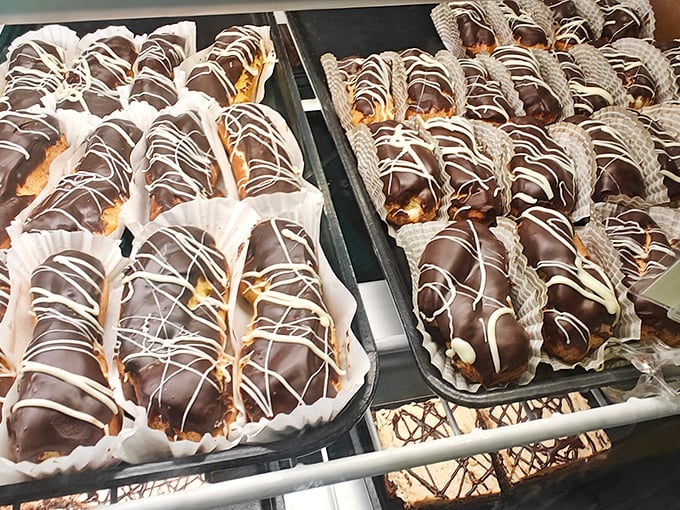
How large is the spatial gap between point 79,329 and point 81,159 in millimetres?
629

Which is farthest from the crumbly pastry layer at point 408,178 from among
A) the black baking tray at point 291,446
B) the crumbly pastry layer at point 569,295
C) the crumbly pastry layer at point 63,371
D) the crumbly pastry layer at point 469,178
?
the crumbly pastry layer at point 63,371

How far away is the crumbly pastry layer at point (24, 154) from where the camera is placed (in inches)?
61.7

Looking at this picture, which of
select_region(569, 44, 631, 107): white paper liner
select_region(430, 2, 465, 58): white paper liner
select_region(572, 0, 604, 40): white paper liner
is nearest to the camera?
select_region(569, 44, 631, 107): white paper liner

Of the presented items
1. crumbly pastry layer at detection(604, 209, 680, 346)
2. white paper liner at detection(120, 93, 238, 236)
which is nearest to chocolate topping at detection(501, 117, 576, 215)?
crumbly pastry layer at detection(604, 209, 680, 346)

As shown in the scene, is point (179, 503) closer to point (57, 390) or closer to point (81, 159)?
point (57, 390)

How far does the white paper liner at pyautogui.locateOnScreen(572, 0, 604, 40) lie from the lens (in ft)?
Answer: 8.10

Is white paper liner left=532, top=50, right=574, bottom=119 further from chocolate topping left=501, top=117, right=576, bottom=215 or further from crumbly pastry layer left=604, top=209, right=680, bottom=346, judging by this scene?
crumbly pastry layer left=604, top=209, right=680, bottom=346

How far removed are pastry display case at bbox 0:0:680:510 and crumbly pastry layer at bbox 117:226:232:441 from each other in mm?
72

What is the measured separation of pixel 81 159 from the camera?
169 cm

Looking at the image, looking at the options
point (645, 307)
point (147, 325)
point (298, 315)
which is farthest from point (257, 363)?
point (645, 307)

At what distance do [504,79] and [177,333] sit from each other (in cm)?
145

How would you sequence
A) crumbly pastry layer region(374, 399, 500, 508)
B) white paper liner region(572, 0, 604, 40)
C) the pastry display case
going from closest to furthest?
the pastry display case < crumbly pastry layer region(374, 399, 500, 508) < white paper liner region(572, 0, 604, 40)

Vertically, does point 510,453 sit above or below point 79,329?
below

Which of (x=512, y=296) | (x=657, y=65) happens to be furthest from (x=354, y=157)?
(x=657, y=65)
